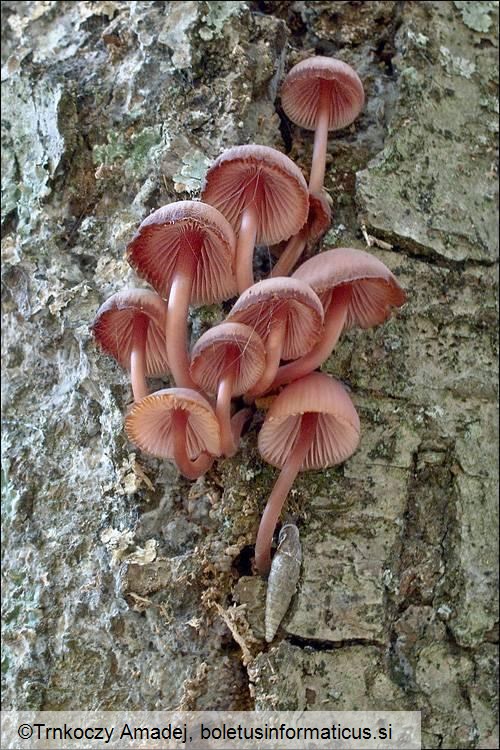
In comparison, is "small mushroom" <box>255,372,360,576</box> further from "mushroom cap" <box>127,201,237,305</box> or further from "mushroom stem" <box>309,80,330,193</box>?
"mushroom stem" <box>309,80,330,193</box>

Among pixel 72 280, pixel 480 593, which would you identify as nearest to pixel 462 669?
pixel 480 593

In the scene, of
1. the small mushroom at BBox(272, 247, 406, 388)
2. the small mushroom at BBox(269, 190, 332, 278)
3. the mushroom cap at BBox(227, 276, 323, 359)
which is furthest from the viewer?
the small mushroom at BBox(269, 190, 332, 278)

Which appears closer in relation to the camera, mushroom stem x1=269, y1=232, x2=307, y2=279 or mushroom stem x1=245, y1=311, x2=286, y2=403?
mushroom stem x1=245, y1=311, x2=286, y2=403

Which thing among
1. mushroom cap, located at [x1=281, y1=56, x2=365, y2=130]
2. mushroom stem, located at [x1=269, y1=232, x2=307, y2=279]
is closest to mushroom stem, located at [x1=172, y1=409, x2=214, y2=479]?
mushroom stem, located at [x1=269, y1=232, x2=307, y2=279]

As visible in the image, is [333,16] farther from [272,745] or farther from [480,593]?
[272,745]

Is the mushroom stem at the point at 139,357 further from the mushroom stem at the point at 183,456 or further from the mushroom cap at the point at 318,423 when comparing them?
the mushroom cap at the point at 318,423

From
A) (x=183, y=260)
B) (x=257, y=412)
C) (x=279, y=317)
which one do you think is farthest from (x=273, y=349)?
(x=183, y=260)
